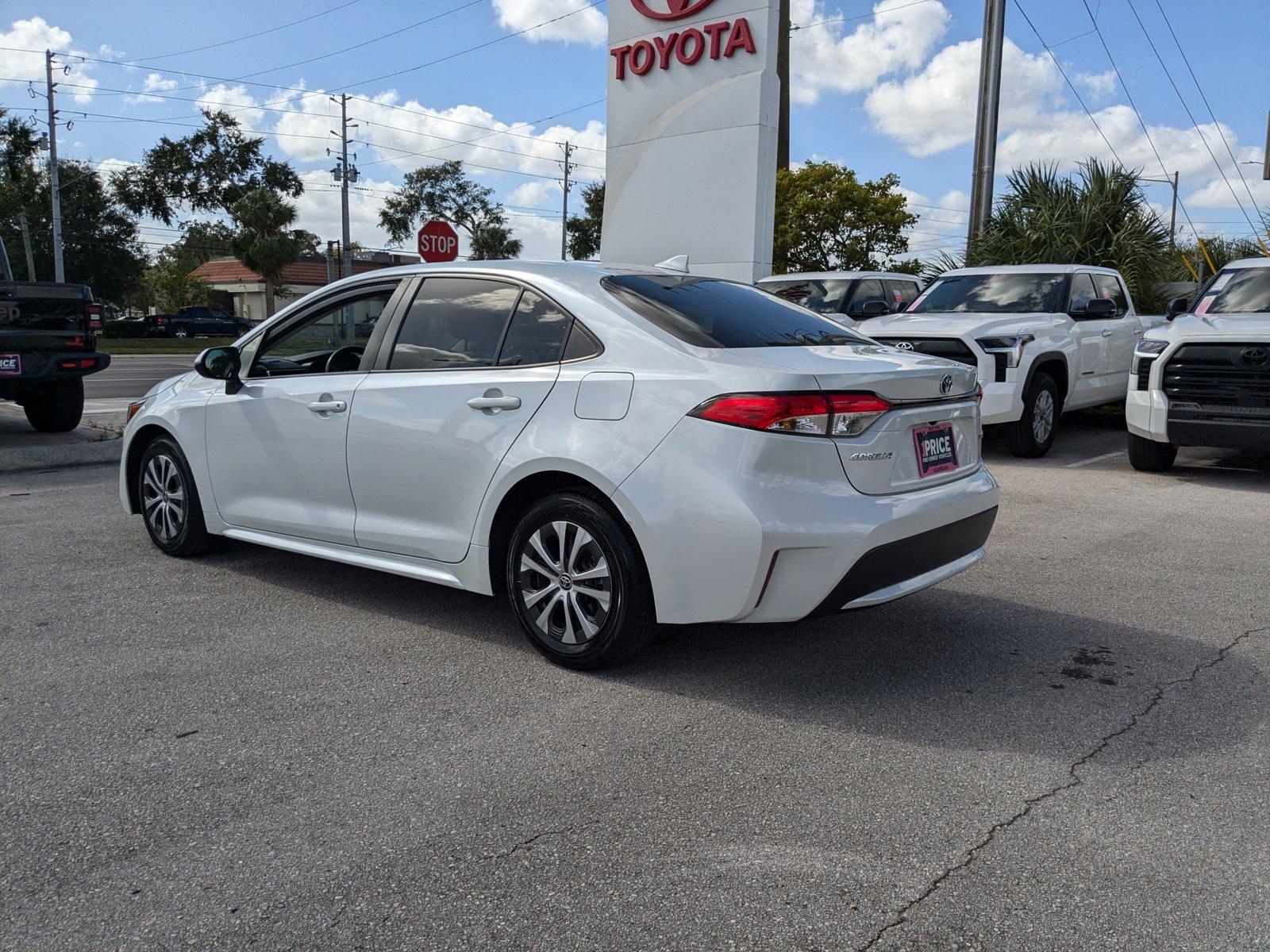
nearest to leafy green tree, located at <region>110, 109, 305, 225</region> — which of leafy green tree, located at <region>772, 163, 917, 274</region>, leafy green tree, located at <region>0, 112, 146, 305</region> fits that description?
leafy green tree, located at <region>0, 112, 146, 305</region>

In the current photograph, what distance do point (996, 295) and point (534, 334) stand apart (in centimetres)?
807

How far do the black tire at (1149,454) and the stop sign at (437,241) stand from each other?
8443 millimetres

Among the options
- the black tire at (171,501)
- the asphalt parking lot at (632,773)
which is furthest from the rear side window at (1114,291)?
the black tire at (171,501)

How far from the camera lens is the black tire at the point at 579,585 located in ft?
13.1

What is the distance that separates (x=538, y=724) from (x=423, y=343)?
1.87 metres

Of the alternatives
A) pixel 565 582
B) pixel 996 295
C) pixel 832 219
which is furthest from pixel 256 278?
pixel 565 582

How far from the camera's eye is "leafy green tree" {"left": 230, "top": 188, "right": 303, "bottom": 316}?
57062 millimetres

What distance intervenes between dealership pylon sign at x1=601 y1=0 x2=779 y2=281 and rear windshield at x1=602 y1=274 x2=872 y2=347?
370 inches

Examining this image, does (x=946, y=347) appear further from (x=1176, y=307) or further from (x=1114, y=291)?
(x=1114, y=291)

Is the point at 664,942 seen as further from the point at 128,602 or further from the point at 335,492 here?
the point at 128,602

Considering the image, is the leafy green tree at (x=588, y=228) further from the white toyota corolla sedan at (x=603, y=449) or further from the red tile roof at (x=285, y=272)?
the white toyota corolla sedan at (x=603, y=449)

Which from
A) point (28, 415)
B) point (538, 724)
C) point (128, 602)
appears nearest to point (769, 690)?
point (538, 724)

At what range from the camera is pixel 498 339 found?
178 inches

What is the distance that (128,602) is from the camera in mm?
5223
